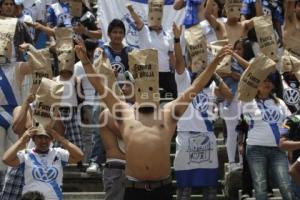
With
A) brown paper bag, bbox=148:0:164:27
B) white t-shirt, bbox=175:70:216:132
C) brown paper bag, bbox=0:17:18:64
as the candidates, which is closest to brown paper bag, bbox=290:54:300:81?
white t-shirt, bbox=175:70:216:132

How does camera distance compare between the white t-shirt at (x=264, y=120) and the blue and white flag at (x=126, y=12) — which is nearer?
the white t-shirt at (x=264, y=120)

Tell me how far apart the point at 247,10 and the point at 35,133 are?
5.43 meters

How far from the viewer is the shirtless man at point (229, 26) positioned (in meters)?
12.6

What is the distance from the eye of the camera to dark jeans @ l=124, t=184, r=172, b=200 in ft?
29.4

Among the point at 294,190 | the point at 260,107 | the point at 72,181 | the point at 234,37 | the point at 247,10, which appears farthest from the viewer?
the point at 247,10

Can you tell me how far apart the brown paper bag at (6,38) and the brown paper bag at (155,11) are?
241 centimetres

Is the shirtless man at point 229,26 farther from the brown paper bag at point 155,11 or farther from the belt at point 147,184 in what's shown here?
the belt at point 147,184

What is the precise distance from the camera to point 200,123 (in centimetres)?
1062

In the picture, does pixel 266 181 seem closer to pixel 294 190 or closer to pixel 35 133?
pixel 294 190

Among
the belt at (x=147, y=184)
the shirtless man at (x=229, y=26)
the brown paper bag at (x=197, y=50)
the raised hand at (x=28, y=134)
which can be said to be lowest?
the belt at (x=147, y=184)

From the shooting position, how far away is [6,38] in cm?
1072

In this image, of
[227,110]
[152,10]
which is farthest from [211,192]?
[152,10]

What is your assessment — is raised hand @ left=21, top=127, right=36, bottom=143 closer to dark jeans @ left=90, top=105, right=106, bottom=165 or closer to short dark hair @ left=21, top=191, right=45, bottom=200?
short dark hair @ left=21, top=191, right=45, bottom=200

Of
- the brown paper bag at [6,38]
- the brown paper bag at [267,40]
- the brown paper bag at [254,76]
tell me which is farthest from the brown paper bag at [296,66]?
the brown paper bag at [6,38]
